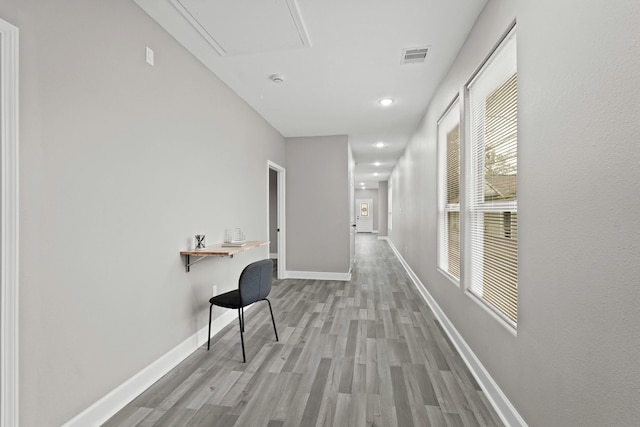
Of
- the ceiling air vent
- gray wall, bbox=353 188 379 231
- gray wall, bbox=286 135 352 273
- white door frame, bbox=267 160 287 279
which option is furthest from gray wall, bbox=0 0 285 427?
gray wall, bbox=353 188 379 231

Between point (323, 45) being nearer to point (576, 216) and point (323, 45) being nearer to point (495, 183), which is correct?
point (495, 183)

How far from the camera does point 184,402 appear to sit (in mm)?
1968

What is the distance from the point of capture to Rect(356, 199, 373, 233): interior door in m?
17.1

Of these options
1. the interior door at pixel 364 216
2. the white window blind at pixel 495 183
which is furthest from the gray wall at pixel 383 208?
the white window blind at pixel 495 183

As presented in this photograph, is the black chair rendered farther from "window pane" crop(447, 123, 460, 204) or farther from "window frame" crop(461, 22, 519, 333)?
"window pane" crop(447, 123, 460, 204)

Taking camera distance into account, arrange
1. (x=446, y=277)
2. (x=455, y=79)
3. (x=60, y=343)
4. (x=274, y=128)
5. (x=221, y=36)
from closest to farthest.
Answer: (x=60, y=343)
(x=221, y=36)
(x=455, y=79)
(x=446, y=277)
(x=274, y=128)

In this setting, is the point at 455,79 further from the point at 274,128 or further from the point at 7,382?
the point at 7,382

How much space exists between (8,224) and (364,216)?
53.7 feet

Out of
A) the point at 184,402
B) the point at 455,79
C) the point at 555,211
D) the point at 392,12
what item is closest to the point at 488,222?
the point at 555,211

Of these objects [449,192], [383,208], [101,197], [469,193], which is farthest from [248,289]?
[383,208]

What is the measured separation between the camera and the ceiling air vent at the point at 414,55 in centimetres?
268

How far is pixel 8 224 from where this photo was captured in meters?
1.32

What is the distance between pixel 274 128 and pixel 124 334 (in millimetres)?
3895

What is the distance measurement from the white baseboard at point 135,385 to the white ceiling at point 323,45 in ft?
8.46
